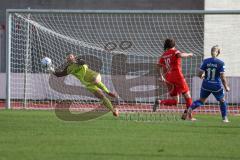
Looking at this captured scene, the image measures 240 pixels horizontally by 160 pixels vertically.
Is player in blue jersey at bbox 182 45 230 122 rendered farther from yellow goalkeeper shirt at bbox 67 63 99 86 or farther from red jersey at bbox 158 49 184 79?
yellow goalkeeper shirt at bbox 67 63 99 86

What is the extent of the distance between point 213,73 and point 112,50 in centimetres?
1016

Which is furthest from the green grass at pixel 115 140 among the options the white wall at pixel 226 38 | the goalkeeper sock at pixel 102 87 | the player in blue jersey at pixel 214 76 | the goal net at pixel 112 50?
the white wall at pixel 226 38

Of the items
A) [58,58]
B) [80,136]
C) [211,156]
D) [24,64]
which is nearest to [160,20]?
[58,58]

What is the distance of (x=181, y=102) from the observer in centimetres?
2581

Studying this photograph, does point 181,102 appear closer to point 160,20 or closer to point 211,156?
point 160,20

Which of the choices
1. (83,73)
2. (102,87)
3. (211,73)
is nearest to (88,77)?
(83,73)

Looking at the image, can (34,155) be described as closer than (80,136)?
Yes

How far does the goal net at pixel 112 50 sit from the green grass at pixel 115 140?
6.02m

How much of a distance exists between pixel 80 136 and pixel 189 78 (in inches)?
535

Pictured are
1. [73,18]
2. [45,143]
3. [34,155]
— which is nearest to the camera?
[34,155]

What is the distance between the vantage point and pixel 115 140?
12367 mm

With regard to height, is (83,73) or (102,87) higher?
(83,73)

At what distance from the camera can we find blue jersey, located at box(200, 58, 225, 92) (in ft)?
55.1

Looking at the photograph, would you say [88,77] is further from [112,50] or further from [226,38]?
[226,38]
